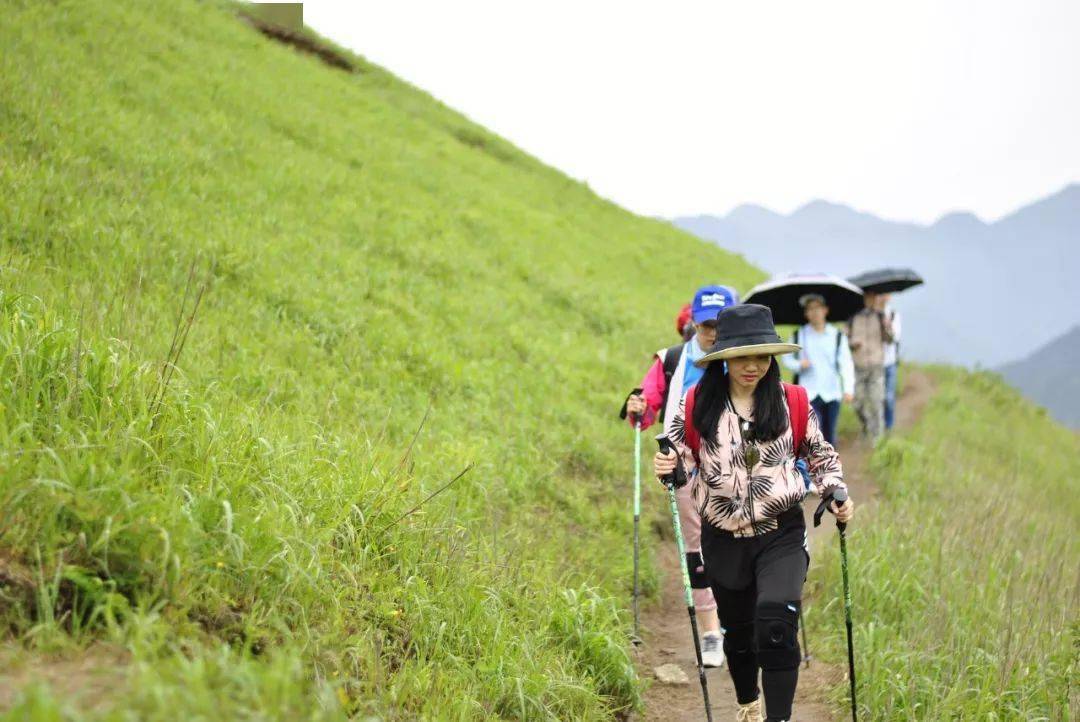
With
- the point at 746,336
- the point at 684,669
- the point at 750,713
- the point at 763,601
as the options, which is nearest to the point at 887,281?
the point at 684,669

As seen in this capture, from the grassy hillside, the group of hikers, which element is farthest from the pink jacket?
the group of hikers

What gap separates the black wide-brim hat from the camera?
4.02 meters

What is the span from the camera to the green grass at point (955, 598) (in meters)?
4.50

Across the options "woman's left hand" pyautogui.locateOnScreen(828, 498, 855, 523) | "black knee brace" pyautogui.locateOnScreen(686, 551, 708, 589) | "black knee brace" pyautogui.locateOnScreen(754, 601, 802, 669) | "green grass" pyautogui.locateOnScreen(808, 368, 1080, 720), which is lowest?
"green grass" pyautogui.locateOnScreen(808, 368, 1080, 720)

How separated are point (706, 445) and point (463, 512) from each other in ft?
6.86

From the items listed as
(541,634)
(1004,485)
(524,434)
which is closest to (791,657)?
(541,634)

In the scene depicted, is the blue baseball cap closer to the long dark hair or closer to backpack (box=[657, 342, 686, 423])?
backpack (box=[657, 342, 686, 423])

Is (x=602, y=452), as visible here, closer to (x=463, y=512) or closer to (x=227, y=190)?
(x=463, y=512)

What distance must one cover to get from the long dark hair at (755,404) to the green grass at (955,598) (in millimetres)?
1885

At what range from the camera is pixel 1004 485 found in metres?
11.1

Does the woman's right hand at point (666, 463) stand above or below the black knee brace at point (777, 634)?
above

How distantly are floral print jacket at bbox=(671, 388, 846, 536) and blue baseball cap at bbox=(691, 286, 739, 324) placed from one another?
1.37 m

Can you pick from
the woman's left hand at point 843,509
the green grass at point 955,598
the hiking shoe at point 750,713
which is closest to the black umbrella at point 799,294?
the green grass at point 955,598

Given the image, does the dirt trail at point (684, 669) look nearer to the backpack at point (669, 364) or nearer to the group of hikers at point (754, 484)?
the group of hikers at point (754, 484)
